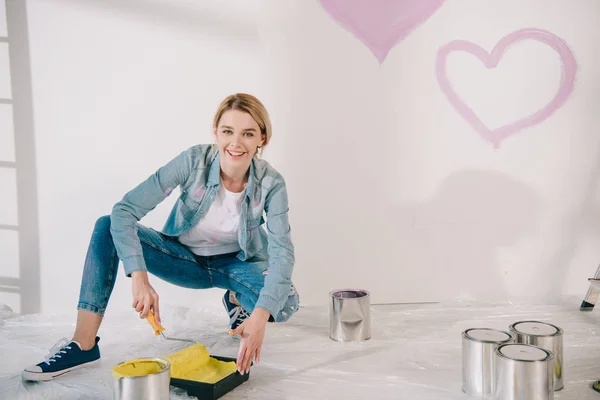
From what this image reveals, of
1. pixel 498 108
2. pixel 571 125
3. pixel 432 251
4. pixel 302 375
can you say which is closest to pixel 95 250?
pixel 302 375

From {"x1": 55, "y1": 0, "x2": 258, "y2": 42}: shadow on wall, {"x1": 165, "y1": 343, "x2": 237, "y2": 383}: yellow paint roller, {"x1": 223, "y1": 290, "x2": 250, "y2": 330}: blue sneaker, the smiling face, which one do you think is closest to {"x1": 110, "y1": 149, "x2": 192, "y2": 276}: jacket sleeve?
the smiling face

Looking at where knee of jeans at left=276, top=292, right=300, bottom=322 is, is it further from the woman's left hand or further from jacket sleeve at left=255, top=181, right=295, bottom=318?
the woman's left hand

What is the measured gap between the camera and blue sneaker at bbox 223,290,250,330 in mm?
2117

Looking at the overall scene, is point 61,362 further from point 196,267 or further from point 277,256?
point 277,256

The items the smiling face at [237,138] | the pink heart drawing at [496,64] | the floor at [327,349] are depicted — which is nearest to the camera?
the floor at [327,349]

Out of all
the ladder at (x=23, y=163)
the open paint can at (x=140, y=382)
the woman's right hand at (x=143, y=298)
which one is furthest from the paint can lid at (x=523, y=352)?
the ladder at (x=23, y=163)

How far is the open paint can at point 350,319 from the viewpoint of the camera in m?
2.08

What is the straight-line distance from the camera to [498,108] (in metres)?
2.59

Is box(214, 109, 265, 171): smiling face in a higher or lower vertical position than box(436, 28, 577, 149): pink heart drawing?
lower

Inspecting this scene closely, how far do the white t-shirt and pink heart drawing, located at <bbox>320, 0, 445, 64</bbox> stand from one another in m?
0.95

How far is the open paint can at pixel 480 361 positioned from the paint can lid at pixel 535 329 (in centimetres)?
6

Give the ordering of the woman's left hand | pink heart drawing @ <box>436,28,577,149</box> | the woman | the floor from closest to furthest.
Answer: the woman's left hand < the floor < the woman < pink heart drawing @ <box>436,28,577,149</box>

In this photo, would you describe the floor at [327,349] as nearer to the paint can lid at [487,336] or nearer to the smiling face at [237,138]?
the paint can lid at [487,336]

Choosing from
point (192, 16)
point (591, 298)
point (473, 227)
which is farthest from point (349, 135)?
point (591, 298)
